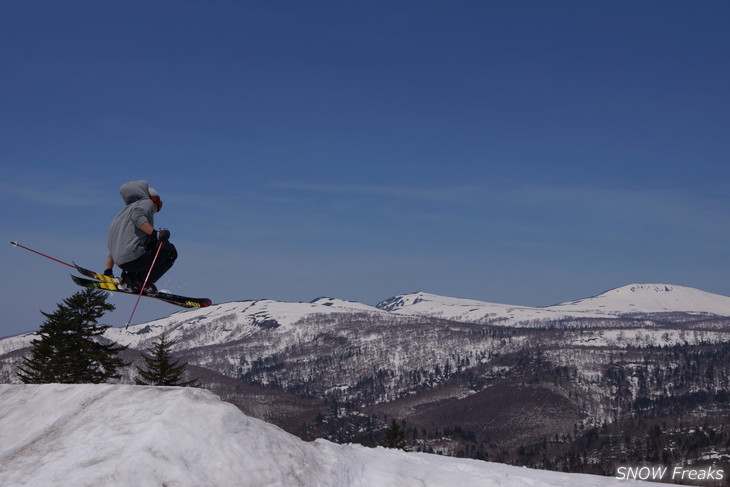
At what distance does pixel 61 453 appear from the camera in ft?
28.9

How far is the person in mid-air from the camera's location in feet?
45.0

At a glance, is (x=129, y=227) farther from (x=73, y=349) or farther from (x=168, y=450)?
(x=73, y=349)

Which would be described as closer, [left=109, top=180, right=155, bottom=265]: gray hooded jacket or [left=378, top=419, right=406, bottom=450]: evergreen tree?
[left=109, top=180, right=155, bottom=265]: gray hooded jacket

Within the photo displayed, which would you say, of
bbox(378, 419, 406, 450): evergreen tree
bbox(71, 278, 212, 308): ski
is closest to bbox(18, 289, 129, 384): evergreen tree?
bbox(71, 278, 212, 308): ski

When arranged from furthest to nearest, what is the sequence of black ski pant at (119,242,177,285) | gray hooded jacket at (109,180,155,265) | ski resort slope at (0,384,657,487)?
black ski pant at (119,242,177,285) < gray hooded jacket at (109,180,155,265) < ski resort slope at (0,384,657,487)

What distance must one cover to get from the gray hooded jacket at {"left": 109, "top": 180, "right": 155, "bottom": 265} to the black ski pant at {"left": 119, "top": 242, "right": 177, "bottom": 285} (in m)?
0.18

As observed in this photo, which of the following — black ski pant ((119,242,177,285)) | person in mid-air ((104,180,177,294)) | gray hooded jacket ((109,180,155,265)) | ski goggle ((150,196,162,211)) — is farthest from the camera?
black ski pant ((119,242,177,285))

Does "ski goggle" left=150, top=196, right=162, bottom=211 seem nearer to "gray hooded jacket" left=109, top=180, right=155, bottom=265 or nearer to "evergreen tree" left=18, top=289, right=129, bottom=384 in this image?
"gray hooded jacket" left=109, top=180, right=155, bottom=265

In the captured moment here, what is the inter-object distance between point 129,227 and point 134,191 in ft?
2.78

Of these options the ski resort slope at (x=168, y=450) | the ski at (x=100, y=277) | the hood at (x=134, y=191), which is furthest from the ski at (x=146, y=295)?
the ski resort slope at (x=168, y=450)

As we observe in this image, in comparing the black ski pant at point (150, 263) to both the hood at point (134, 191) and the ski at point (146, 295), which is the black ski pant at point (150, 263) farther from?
the hood at point (134, 191)

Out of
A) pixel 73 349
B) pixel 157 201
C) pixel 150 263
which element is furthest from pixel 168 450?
pixel 73 349

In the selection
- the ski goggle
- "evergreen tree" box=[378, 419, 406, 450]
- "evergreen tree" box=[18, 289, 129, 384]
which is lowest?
"evergreen tree" box=[378, 419, 406, 450]

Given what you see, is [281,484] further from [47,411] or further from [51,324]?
[51,324]
